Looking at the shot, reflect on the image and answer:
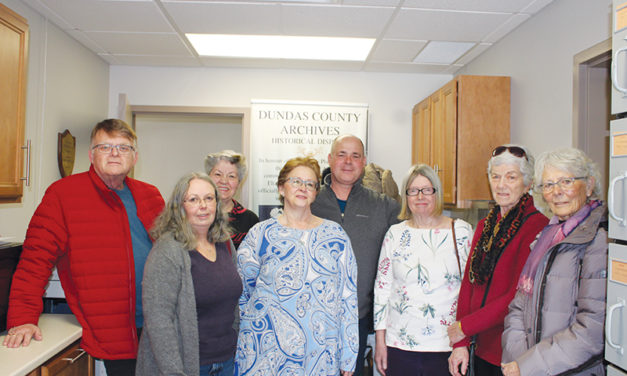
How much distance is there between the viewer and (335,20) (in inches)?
121

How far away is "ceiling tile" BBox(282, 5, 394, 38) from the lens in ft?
9.53

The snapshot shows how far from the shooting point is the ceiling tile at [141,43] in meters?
3.49

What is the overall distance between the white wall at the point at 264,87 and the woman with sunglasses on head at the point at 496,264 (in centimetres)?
268

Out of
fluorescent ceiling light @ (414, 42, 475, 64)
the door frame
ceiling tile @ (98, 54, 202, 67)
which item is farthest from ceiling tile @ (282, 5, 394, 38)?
ceiling tile @ (98, 54, 202, 67)

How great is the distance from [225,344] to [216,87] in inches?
127

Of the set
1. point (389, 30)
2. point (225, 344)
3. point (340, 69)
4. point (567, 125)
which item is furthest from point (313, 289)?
point (340, 69)

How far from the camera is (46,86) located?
320cm

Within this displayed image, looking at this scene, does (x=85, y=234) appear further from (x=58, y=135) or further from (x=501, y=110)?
(x=501, y=110)

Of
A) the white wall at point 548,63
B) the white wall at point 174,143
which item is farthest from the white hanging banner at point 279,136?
the white wall at point 174,143

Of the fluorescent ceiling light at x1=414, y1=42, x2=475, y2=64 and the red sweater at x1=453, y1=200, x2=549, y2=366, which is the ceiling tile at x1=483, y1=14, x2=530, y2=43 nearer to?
the fluorescent ceiling light at x1=414, y1=42, x2=475, y2=64

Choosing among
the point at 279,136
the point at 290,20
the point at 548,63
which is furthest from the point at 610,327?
the point at 279,136

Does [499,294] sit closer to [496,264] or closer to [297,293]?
[496,264]

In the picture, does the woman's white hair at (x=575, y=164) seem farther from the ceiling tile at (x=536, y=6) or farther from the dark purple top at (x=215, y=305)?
the ceiling tile at (x=536, y=6)

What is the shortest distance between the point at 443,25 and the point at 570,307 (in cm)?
234
